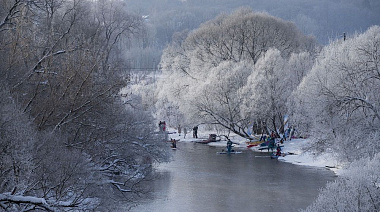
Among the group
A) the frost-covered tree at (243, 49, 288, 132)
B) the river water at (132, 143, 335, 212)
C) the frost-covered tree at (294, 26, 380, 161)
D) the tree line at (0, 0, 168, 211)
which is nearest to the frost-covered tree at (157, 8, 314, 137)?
the frost-covered tree at (243, 49, 288, 132)

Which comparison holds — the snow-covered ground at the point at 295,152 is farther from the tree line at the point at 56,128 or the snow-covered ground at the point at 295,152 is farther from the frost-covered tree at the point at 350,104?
the tree line at the point at 56,128

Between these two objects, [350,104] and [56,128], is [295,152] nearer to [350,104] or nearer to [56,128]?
[350,104]

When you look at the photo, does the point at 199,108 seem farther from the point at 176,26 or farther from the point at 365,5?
the point at 365,5

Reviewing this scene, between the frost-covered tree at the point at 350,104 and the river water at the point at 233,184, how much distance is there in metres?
1.86

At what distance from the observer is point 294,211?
18250mm

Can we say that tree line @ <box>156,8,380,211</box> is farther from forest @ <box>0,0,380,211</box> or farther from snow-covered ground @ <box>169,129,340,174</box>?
snow-covered ground @ <box>169,129,340,174</box>

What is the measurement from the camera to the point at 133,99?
2570 cm

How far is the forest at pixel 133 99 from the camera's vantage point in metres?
11.1

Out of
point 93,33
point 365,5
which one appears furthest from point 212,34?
point 365,5

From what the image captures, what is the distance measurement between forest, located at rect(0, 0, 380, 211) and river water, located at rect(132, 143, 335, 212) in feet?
4.29

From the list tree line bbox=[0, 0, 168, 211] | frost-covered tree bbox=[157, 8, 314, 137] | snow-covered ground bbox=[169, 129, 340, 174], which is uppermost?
frost-covered tree bbox=[157, 8, 314, 137]

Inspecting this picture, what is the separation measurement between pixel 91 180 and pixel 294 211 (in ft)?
26.6

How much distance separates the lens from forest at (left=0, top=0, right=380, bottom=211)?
11.1 m

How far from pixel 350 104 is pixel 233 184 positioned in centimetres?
667
